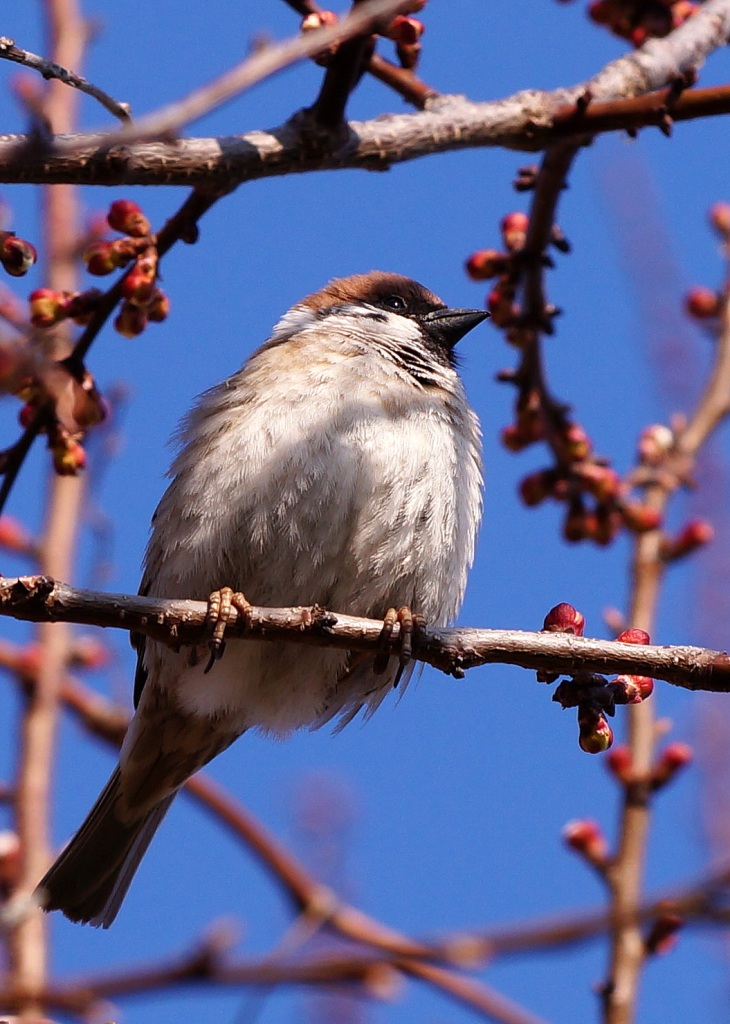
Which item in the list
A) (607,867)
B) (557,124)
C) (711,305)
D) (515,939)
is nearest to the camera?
(515,939)

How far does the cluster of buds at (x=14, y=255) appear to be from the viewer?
11.4ft

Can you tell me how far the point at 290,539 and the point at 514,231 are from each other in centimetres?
145

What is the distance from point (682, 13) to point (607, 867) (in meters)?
3.27

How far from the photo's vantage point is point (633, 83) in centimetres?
458

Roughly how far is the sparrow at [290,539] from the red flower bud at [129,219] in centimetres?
96

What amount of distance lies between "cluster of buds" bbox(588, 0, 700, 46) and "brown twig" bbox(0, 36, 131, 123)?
2.58 metres

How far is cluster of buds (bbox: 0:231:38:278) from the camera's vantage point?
346cm

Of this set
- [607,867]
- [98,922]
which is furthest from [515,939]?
[98,922]

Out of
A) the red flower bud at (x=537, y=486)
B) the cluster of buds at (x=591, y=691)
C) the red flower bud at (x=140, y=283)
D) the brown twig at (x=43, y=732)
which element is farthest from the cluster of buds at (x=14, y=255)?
the red flower bud at (x=537, y=486)

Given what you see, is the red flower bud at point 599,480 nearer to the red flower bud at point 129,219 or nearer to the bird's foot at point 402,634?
the bird's foot at point 402,634

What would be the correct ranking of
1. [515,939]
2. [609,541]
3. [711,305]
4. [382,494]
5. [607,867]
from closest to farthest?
[515,939], [607,867], [382,494], [609,541], [711,305]

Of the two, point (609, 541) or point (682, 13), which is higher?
point (682, 13)

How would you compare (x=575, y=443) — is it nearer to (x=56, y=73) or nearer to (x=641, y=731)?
(x=641, y=731)

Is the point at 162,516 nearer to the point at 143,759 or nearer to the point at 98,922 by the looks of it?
the point at 143,759
